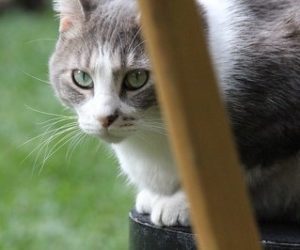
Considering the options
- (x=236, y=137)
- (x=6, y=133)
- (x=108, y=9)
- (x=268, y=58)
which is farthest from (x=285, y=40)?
(x=6, y=133)

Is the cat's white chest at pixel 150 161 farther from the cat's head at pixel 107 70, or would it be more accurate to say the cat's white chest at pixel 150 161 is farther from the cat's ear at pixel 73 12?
the cat's ear at pixel 73 12

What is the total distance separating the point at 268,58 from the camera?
4.98 ft

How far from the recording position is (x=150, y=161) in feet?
5.07

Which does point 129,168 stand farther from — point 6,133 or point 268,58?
point 6,133

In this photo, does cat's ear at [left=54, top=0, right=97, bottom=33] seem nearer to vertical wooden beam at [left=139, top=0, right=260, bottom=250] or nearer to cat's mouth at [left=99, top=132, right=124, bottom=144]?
cat's mouth at [left=99, top=132, right=124, bottom=144]

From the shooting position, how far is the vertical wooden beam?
2.98 feet

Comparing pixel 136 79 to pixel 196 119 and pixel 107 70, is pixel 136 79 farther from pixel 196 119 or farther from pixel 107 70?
pixel 196 119

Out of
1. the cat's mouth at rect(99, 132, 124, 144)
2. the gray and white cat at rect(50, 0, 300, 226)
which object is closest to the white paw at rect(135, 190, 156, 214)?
the gray and white cat at rect(50, 0, 300, 226)

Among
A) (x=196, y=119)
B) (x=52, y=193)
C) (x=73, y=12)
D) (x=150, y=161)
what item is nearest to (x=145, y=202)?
(x=150, y=161)

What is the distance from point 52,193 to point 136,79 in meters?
1.41

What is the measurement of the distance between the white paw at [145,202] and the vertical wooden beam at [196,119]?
67 centimetres

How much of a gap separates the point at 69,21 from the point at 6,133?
1.84 m

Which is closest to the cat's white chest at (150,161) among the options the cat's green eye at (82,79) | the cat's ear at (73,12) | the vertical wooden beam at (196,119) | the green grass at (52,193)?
the cat's green eye at (82,79)

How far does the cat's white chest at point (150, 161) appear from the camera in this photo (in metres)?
1.51
